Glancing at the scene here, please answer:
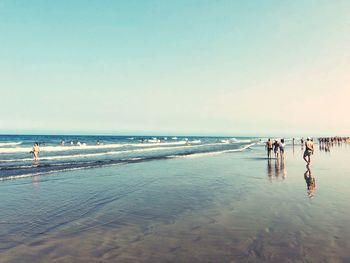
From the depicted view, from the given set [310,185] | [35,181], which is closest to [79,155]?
[35,181]

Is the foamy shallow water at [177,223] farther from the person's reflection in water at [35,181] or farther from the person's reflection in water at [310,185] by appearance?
the person's reflection in water at [35,181]

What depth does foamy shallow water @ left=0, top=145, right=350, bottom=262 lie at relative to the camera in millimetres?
6316

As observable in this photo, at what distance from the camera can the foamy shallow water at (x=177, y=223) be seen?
249 inches

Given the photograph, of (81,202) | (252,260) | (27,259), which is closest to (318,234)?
(252,260)

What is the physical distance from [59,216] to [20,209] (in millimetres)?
1873

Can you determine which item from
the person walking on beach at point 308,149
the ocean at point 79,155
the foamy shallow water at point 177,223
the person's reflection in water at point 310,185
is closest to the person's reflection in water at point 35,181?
the ocean at point 79,155

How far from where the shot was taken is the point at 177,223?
8617 millimetres

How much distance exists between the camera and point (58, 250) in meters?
6.59

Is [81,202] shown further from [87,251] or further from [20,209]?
[87,251]

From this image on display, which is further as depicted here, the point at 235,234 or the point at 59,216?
the point at 59,216

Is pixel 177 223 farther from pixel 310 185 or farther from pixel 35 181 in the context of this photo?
pixel 35 181

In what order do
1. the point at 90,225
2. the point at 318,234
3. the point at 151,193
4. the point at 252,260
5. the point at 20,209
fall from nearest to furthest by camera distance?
the point at 252,260
the point at 318,234
the point at 90,225
the point at 20,209
the point at 151,193

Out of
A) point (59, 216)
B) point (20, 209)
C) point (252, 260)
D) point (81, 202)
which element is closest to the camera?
point (252, 260)

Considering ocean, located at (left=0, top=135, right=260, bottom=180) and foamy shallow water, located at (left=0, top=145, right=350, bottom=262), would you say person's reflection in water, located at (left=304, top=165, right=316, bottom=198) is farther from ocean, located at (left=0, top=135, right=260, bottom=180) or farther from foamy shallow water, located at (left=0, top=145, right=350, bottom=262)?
ocean, located at (left=0, top=135, right=260, bottom=180)
